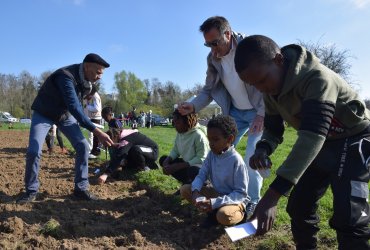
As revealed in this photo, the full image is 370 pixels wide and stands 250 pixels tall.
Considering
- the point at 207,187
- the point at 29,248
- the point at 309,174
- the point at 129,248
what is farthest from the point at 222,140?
the point at 29,248

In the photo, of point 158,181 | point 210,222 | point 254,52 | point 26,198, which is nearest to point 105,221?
point 210,222

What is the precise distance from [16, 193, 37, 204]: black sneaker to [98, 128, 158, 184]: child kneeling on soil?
1655 millimetres

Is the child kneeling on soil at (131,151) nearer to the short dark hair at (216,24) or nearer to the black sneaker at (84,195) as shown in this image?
the black sneaker at (84,195)

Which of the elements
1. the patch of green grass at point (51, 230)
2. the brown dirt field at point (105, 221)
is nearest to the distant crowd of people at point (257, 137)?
the brown dirt field at point (105, 221)

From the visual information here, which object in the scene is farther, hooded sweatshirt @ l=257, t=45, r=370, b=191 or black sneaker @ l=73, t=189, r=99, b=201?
black sneaker @ l=73, t=189, r=99, b=201

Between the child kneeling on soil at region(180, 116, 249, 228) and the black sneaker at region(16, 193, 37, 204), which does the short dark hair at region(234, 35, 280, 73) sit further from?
the black sneaker at region(16, 193, 37, 204)

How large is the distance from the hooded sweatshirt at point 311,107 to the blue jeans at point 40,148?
313 centimetres

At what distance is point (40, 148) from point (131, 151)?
2.01m

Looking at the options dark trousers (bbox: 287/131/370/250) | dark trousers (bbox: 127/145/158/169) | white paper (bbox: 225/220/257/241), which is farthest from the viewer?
dark trousers (bbox: 127/145/158/169)

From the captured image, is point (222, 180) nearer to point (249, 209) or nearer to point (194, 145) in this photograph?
point (249, 209)

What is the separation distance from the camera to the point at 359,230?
2568mm

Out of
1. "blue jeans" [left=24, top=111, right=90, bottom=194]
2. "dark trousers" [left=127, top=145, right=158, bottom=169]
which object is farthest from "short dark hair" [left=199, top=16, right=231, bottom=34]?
"dark trousers" [left=127, top=145, right=158, bottom=169]

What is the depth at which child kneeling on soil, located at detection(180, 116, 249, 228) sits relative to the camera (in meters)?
3.74

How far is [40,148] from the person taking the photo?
525cm
